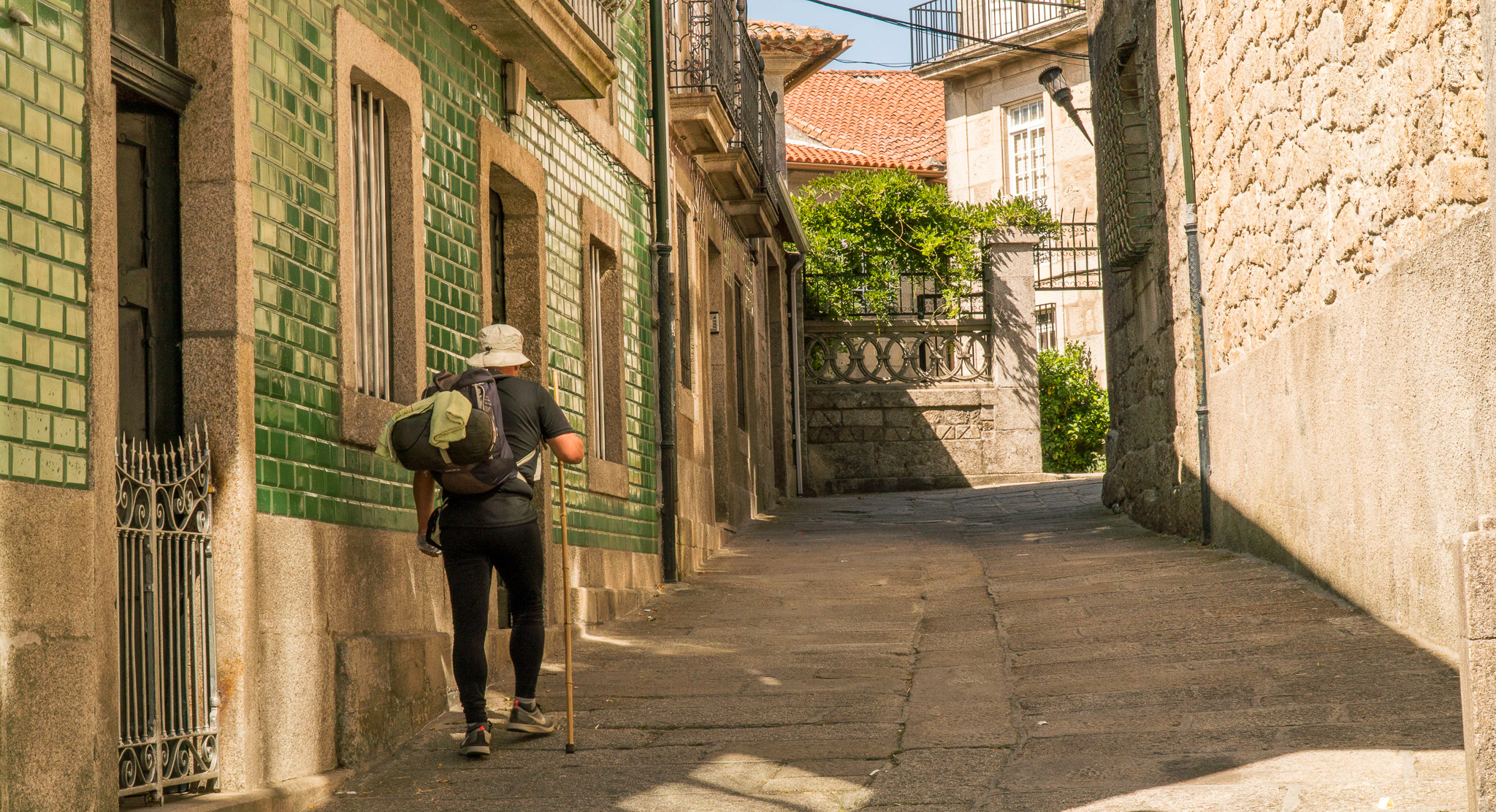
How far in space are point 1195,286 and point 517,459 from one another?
693 centimetres

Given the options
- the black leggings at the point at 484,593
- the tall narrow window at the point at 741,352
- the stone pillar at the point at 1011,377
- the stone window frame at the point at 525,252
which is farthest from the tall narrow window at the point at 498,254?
the stone pillar at the point at 1011,377

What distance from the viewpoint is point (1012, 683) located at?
7082mm

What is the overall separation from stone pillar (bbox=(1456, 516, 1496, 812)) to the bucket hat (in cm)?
375

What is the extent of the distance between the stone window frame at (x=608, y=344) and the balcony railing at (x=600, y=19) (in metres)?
1.12

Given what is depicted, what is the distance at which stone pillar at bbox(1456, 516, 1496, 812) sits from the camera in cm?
390

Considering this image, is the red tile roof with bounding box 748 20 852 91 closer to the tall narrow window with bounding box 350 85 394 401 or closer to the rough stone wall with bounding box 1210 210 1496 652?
the rough stone wall with bounding box 1210 210 1496 652

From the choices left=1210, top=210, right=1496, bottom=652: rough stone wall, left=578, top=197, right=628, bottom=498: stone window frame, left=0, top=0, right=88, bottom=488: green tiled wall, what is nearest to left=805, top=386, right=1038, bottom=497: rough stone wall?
left=578, top=197, right=628, bottom=498: stone window frame

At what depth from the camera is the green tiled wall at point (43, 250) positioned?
426 centimetres

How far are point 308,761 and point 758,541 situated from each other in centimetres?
947

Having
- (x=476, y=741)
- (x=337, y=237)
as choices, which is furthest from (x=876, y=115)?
(x=476, y=741)

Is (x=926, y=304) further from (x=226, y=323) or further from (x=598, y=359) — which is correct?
(x=226, y=323)

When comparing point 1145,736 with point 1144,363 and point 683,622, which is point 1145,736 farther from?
point 1144,363

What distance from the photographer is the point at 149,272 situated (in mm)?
5414

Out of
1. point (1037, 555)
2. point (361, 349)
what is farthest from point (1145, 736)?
point (1037, 555)
